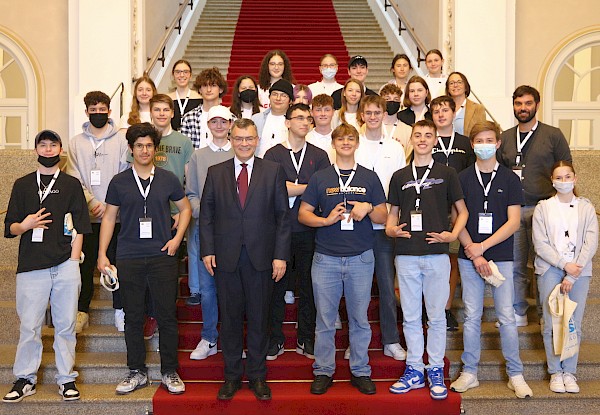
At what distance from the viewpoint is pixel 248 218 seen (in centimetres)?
563

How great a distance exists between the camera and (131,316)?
226 inches

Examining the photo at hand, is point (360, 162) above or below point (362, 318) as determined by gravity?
above

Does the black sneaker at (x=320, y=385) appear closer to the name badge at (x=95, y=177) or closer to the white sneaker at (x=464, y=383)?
the white sneaker at (x=464, y=383)

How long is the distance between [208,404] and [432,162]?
8.17 ft

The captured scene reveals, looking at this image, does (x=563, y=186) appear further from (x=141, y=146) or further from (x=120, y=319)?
(x=120, y=319)

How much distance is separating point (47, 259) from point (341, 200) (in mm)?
2237

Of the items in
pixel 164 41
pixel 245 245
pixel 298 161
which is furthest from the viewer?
pixel 164 41

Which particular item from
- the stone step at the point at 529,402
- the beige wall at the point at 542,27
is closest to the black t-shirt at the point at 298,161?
the stone step at the point at 529,402

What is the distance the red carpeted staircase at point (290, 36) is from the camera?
13578 millimetres

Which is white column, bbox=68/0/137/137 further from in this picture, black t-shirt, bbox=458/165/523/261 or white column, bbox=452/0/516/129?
black t-shirt, bbox=458/165/523/261

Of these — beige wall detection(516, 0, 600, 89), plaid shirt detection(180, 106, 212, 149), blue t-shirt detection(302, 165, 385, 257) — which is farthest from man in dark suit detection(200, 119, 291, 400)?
beige wall detection(516, 0, 600, 89)

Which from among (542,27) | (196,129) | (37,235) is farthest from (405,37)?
(37,235)

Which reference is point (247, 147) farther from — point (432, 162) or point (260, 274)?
point (432, 162)

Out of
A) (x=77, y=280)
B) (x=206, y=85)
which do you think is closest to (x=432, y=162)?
(x=206, y=85)
